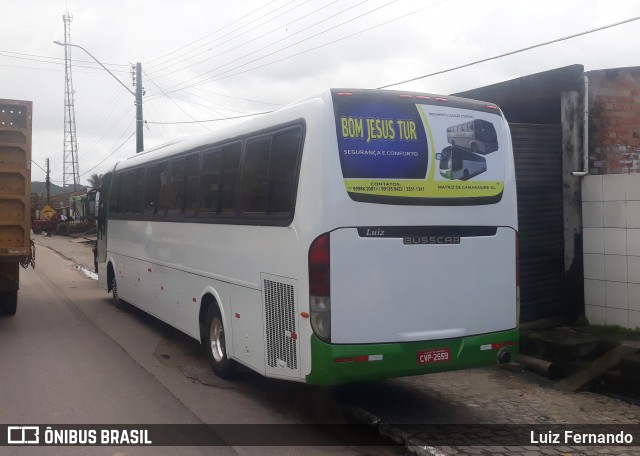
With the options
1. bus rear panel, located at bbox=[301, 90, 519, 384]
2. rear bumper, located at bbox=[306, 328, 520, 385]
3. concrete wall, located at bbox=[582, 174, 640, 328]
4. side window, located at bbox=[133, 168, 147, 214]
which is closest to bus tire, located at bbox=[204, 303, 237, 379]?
rear bumper, located at bbox=[306, 328, 520, 385]

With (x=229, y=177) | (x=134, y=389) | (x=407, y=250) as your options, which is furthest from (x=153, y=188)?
(x=407, y=250)

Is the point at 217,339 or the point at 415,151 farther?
the point at 217,339

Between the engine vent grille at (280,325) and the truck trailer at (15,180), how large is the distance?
6.58 m

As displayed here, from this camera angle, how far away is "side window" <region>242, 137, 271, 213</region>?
7.10 metres

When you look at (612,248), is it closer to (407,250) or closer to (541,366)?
(541,366)

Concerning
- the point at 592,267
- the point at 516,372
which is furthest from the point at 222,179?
the point at 592,267

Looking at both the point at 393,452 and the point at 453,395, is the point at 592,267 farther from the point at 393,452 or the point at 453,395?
the point at 393,452

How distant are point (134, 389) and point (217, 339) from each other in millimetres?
1177

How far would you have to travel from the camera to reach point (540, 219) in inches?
396

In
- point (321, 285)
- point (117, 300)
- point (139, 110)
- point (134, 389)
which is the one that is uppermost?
point (139, 110)

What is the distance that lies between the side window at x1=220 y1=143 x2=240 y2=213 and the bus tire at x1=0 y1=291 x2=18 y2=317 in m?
6.84

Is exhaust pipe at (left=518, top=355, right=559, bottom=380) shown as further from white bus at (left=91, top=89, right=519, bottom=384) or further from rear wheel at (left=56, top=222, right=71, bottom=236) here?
rear wheel at (left=56, top=222, right=71, bottom=236)

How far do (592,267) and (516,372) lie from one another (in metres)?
2.06

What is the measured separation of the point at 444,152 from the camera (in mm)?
6590
